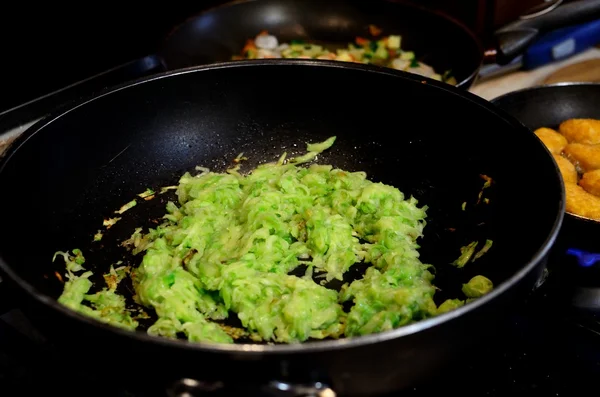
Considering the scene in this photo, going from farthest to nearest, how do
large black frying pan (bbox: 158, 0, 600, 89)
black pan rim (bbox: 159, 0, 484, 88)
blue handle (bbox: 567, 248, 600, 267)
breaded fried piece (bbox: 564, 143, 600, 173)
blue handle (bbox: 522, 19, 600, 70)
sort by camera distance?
blue handle (bbox: 522, 19, 600, 70)
large black frying pan (bbox: 158, 0, 600, 89)
black pan rim (bbox: 159, 0, 484, 88)
breaded fried piece (bbox: 564, 143, 600, 173)
blue handle (bbox: 567, 248, 600, 267)

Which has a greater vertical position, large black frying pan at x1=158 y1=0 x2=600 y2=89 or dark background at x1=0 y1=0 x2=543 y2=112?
dark background at x1=0 y1=0 x2=543 y2=112

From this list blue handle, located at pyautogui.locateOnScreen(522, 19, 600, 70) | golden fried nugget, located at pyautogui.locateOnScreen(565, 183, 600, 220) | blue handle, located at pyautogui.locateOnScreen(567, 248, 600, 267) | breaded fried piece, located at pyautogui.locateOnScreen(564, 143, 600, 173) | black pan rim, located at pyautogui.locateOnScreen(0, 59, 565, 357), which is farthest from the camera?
blue handle, located at pyautogui.locateOnScreen(522, 19, 600, 70)

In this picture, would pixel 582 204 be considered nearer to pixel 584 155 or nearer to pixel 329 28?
pixel 584 155

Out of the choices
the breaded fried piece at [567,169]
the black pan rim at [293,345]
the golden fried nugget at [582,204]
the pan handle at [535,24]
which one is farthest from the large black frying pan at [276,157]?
the pan handle at [535,24]

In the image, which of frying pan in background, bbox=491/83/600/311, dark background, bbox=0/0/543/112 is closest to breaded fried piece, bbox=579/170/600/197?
frying pan in background, bbox=491/83/600/311

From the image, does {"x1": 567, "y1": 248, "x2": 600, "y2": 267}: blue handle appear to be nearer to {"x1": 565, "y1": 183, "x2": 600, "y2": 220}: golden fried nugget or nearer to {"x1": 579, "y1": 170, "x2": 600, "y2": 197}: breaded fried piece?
{"x1": 565, "y1": 183, "x2": 600, "y2": 220}: golden fried nugget

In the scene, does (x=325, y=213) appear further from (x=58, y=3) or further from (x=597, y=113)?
(x=58, y=3)

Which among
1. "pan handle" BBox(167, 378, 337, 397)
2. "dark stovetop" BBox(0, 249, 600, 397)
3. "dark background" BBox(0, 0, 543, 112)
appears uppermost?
"dark background" BBox(0, 0, 543, 112)

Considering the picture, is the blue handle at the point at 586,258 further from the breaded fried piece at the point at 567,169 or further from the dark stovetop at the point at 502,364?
the breaded fried piece at the point at 567,169
